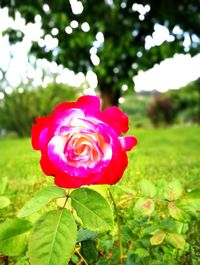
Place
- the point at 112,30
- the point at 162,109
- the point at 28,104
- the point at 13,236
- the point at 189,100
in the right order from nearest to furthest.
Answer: the point at 13,236
the point at 112,30
the point at 28,104
the point at 162,109
the point at 189,100

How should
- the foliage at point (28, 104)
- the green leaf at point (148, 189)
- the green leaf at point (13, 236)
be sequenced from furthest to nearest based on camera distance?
the foliage at point (28, 104) < the green leaf at point (148, 189) < the green leaf at point (13, 236)

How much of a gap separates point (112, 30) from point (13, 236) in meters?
5.91

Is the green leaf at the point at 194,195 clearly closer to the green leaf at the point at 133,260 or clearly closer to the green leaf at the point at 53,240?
the green leaf at the point at 133,260

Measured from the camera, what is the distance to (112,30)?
21.5 ft

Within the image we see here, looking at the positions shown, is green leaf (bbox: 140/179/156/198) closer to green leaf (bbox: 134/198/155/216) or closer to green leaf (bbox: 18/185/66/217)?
green leaf (bbox: 134/198/155/216)

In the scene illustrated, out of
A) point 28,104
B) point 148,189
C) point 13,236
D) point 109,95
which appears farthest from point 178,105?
point 13,236

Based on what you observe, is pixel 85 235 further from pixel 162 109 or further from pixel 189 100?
pixel 189 100

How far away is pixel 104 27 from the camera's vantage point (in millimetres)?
6262

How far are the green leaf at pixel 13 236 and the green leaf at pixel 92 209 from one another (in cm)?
15

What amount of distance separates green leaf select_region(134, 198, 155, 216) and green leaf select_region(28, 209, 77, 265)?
0.93 feet

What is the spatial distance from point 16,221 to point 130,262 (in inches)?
10.2

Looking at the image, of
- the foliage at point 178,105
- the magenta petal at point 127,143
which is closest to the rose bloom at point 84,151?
the magenta petal at point 127,143

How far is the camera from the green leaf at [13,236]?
0.88 m

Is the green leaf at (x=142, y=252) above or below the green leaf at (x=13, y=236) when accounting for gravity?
below
